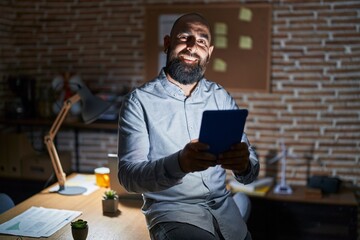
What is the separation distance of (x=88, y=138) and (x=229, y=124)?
2.97 meters

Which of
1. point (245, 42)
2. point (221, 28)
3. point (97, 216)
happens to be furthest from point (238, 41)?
point (97, 216)

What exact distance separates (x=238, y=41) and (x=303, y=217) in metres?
1.55

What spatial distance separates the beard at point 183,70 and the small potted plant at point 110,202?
71cm

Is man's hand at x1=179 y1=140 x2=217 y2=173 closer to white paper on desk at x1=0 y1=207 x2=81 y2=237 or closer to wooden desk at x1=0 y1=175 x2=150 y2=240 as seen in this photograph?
wooden desk at x1=0 y1=175 x2=150 y2=240

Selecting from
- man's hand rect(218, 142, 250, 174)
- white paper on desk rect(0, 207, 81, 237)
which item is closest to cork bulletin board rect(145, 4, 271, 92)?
white paper on desk rect(0, 207, 81, 237)

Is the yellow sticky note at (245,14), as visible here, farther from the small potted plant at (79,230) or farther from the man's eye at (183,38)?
the small potted plant at (79,230)

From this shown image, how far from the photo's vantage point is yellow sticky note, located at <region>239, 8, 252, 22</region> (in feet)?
12.8

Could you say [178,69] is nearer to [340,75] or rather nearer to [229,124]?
[229,124]

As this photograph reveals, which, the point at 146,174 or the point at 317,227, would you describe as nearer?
the point at 146,174

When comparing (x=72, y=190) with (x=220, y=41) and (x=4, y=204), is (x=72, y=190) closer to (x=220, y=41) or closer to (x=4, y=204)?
(x=4, y=204)

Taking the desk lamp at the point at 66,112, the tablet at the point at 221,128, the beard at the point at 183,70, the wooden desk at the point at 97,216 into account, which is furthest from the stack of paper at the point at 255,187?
the tablet at the point at 221,128

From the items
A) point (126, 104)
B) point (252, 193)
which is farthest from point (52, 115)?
point (126, 104)

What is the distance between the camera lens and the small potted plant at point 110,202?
2.41m

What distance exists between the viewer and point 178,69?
7.19 feet
